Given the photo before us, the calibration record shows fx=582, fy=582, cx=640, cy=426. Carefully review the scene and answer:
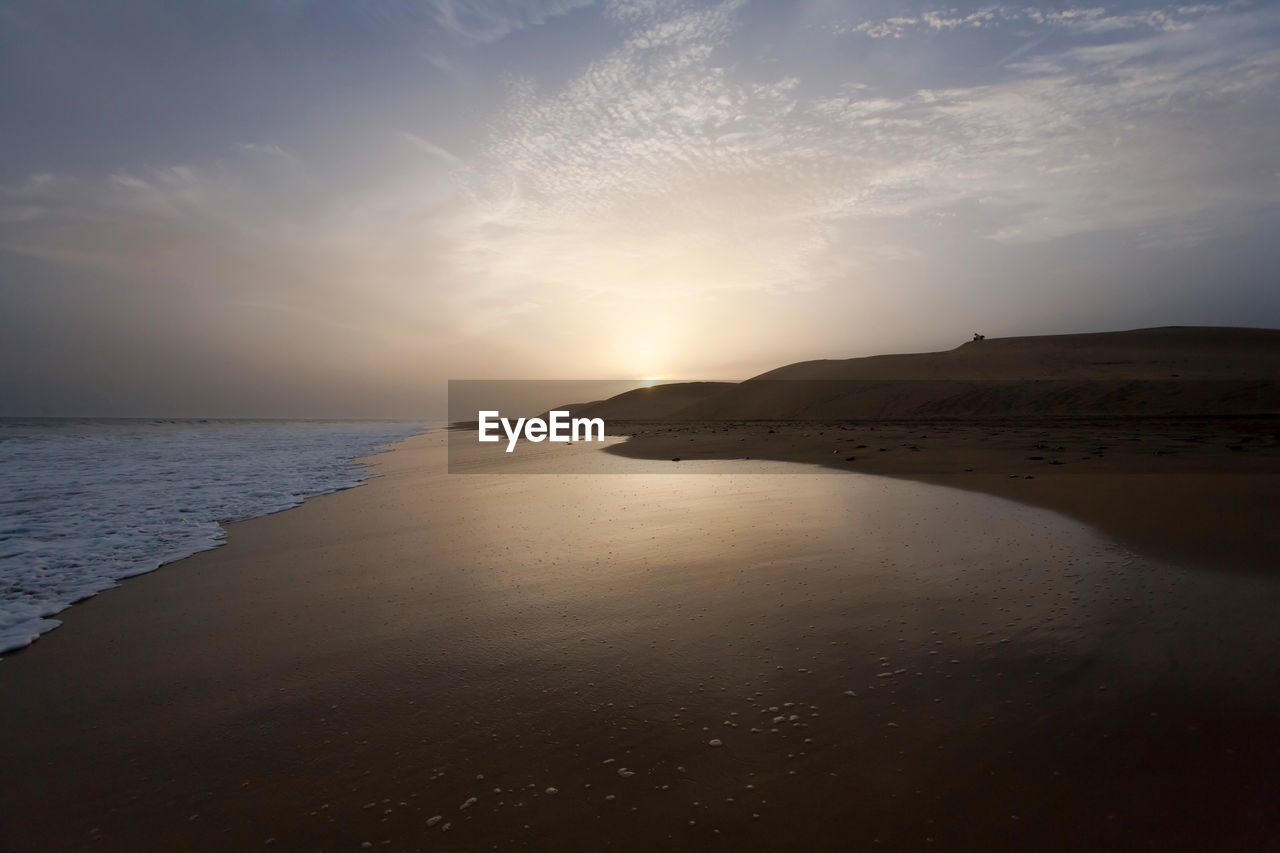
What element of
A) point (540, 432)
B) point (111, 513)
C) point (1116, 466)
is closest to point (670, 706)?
point (1116, 466)

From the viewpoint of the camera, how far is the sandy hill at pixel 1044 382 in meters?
19.3

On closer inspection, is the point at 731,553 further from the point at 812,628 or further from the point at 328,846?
the point at 328,846

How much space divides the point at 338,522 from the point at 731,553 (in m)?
5.85

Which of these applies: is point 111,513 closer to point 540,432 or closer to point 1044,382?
point 1044,382

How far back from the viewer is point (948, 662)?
A: 3.40 metres

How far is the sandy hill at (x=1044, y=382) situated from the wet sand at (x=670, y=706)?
18.9 meters

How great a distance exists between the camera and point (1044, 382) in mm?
24438

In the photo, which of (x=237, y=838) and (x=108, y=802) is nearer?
(x=237, y=838)

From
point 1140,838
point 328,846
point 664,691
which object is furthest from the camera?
point 664,691

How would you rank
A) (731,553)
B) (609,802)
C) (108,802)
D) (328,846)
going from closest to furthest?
(328,846), (609,802), (108,802), (731,553)

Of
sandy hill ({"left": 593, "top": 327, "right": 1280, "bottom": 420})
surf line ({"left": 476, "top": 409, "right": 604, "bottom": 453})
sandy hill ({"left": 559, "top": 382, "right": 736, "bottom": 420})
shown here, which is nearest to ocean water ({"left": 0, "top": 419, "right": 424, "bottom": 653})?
surf line ({"left": 476, "top": 409, "right": 604, "bottom": 453})

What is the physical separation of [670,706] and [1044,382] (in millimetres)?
27405

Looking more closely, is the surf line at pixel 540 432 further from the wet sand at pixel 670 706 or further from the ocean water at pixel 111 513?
the wet sand at pixel 670 706

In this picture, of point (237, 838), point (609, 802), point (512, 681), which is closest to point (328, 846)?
point (237, 838)
